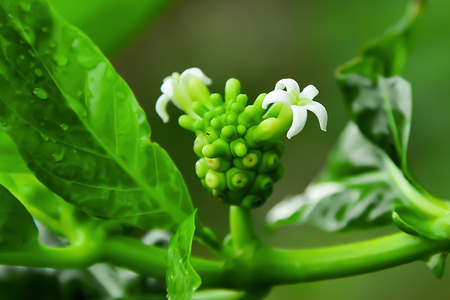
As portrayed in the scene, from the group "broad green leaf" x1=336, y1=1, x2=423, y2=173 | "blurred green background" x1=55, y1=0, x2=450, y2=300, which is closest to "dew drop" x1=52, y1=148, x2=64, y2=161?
"broad green leaf" x1=336, y1=1, x2=423, y2=173

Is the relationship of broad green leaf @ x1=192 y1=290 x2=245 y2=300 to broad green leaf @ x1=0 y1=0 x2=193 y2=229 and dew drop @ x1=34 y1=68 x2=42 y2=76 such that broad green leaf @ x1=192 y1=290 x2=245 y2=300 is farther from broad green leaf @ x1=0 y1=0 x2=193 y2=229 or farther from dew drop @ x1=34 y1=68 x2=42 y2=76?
dew drop @ x1=34 y1=68 x2=42 y2=76

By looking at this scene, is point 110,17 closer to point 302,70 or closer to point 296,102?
point 296,102

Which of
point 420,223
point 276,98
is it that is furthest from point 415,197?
point 276,98

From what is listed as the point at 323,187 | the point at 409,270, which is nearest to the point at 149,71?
the point at 409,270

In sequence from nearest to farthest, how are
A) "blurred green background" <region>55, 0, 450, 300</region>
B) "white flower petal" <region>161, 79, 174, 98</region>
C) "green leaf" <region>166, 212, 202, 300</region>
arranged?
"green leaf" <region>166, 212, 202, 300</region> < "white flower petal" <region>161, 79, 174, 98</region> < "blurred green background" <region>55, 0, 450, 300</region>

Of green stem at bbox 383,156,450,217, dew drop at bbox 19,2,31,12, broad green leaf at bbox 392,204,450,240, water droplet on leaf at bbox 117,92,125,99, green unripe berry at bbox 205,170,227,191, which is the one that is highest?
dew drop at bbox 19,2,31,12

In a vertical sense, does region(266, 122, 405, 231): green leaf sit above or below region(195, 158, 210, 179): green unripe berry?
below
